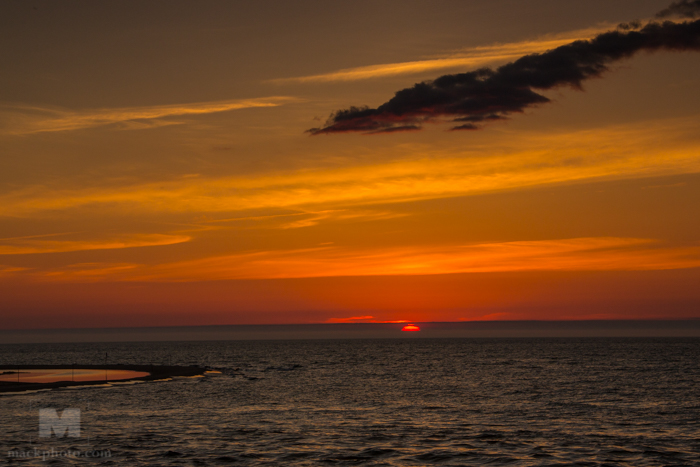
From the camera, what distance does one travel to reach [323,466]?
33031 millimetres

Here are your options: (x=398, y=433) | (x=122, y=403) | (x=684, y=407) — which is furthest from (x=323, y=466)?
(x=684, y=407)

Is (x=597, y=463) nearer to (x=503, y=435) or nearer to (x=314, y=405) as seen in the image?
(x=503, y=435)

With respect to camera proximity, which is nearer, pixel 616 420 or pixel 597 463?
pixel 597 463

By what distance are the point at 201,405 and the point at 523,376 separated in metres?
57.2
